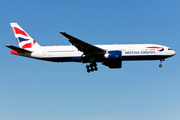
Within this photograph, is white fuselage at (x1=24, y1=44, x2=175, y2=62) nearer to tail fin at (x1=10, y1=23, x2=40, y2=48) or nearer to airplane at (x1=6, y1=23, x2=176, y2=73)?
airplane at (x1=6, y1=23, x2=176, y2=73)

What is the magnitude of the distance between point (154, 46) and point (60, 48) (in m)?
13.1

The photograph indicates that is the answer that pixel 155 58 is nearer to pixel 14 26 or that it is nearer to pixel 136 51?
pixel 136 51

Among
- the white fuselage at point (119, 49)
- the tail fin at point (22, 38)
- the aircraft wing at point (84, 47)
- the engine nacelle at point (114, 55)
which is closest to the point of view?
the aircraft wing at point (84, 47)

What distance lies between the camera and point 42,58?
41.1 meters

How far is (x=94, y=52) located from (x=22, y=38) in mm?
11967

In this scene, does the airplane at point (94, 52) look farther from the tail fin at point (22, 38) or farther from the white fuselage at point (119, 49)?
the tail fin at point (22, 38)

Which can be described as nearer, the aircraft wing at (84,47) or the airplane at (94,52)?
the aircraft wing at (84,47)

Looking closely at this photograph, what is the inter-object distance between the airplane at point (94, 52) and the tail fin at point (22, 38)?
3.33 feet

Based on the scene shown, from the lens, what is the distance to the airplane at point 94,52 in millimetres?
38500

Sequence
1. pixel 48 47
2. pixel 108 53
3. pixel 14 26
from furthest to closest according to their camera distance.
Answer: pixel 14 26, pixel 48 47, pixel 108 53

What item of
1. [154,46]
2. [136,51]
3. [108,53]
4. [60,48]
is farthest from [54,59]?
[154,46]

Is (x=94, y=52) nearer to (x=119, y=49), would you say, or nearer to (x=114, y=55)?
(x=114, y=55)

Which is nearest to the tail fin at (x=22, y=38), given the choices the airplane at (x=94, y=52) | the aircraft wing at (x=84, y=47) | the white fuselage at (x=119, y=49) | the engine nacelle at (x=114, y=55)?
the airplane at (x=94, y=52)

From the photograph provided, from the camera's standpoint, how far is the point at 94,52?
39062mm
